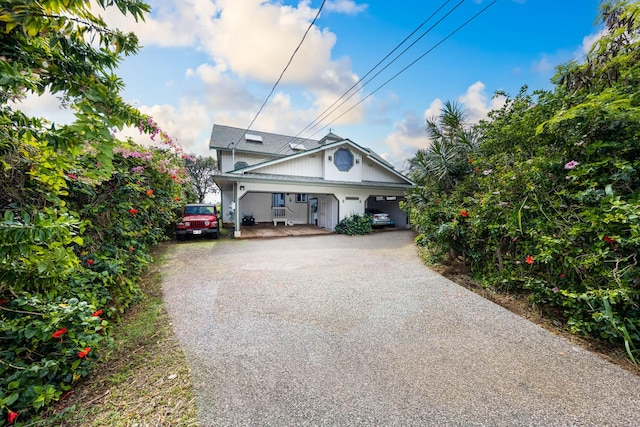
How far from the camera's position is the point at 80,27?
1604 mm

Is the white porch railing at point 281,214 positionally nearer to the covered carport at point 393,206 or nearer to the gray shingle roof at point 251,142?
the gray shingle roof at point 251,142

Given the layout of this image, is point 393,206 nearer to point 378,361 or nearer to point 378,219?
point 378,219

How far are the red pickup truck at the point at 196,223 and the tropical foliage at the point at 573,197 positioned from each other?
8.37 meters

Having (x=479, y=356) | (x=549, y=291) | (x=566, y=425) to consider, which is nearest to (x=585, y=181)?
(x=549, y=291)

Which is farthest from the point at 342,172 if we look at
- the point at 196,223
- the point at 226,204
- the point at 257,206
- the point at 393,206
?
the point at 226,204

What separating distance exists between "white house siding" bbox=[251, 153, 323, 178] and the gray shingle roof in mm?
4827

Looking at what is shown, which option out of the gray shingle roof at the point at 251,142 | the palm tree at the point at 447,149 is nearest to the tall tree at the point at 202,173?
the gray shingle roof at the point at 251,142

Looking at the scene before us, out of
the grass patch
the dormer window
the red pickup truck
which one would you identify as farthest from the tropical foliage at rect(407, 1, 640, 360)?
the dormer window

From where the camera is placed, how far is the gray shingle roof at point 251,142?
1564 cm

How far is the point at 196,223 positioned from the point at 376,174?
31.4 feet

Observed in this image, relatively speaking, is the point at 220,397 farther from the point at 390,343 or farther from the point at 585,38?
the point at 585,38

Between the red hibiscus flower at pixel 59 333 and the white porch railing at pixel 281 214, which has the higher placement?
the white porch railing at pixel 281 214

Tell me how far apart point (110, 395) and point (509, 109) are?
27.1 ft

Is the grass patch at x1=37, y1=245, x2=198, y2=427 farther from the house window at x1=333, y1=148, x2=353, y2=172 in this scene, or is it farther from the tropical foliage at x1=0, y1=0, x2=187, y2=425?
the house window at x1=333, y1=148, x2=353, y2=172
